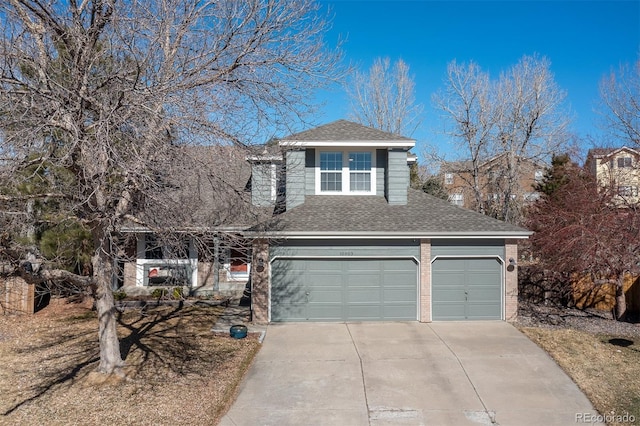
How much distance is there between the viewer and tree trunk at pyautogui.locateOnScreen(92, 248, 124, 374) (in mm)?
8703

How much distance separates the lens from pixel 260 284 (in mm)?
12883

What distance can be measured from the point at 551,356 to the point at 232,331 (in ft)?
24.7

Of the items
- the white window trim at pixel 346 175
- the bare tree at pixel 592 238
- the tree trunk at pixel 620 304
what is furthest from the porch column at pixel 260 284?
the tree trunk at pixel 620 304

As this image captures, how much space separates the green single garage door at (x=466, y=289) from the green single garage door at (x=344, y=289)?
28.4 inches

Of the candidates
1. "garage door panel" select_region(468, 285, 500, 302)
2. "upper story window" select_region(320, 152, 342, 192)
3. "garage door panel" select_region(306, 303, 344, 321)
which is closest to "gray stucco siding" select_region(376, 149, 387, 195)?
"upper story window" select_region(320, 152, 342, 192)

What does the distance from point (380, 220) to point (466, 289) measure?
325cm

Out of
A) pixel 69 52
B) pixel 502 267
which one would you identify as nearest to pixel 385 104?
pixel 502 267

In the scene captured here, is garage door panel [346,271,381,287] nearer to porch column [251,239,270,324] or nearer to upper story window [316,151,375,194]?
porch column [251,239,270,324]

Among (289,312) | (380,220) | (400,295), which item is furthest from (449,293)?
(289,312)

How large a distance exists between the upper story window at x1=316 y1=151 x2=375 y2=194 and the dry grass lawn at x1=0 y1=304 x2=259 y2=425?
5.88 m

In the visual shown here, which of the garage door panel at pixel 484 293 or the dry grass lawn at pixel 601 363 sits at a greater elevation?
the garage door panel at pixel 484 293

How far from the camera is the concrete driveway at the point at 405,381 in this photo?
23.6 feet

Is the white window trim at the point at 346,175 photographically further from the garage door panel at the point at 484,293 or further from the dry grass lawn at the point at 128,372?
the dry grass lawn at the point at 128,372

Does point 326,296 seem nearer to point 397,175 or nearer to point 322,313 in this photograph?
point 322,313
